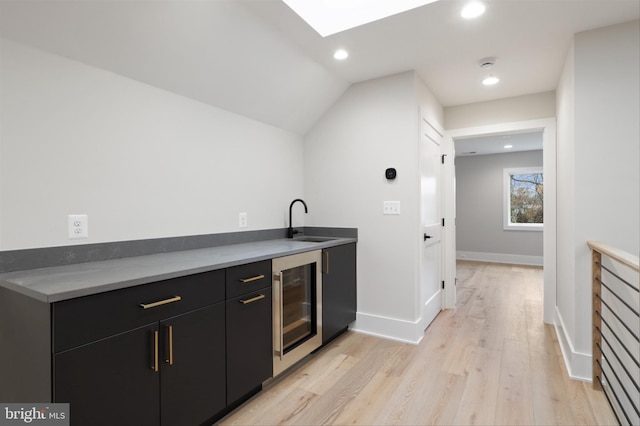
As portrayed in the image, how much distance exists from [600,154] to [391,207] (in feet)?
4.78

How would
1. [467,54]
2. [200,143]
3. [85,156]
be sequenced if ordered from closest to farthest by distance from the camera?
[85,156] < [200,143] < [467,54]

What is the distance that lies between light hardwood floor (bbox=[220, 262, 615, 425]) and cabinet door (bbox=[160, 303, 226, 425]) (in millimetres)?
270

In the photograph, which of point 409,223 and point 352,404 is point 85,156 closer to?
point 352,404

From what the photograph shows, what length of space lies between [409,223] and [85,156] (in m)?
2.32

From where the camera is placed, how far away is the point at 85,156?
169 cm

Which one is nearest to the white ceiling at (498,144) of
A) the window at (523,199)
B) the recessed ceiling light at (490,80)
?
the window at (523,199)

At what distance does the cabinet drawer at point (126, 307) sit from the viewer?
109 centimetres

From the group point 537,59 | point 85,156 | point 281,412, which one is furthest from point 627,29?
point 85,156

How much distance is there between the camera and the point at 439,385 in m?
2.13

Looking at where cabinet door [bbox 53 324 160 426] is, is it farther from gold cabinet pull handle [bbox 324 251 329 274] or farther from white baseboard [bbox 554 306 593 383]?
white baseboard [bbox 554 306 593 383]

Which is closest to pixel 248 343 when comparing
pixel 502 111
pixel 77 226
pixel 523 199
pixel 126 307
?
pixel 126 307

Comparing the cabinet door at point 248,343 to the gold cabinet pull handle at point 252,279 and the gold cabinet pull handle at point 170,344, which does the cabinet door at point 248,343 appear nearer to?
the gold cabinet pull handle at point 252,279

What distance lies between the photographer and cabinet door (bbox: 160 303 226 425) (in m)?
1.41

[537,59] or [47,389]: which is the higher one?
[537,59]
